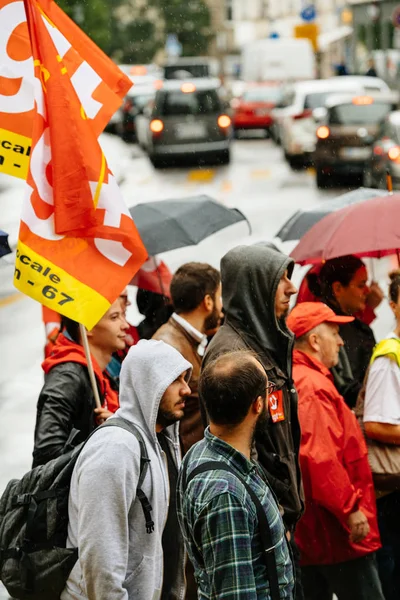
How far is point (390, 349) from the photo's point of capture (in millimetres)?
5090

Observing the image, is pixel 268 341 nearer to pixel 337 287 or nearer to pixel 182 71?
pixel 337 287

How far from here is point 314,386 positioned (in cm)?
489

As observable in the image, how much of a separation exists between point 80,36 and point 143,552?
101 inches

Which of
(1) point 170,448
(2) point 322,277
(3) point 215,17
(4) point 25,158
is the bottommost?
(3) point 215,17

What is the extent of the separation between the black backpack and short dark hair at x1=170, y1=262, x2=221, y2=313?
1.56 meters

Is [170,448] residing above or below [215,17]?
above

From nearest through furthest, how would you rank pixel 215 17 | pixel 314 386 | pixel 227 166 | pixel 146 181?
pixel 314 386
pixel 146 181
pixel 227 166
pixel 215 17

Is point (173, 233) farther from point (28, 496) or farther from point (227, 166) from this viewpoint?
point (227, 166)

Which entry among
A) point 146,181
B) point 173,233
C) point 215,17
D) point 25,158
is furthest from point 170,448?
point 215,17

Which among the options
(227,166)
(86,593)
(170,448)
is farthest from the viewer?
(227,166)

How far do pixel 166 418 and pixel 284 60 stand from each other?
44005 millimetres

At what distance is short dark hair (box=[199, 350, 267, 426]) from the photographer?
3.52 m

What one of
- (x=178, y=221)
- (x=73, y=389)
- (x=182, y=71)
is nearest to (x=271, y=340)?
(x=73, y=389)

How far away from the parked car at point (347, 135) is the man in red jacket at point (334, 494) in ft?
52.8
